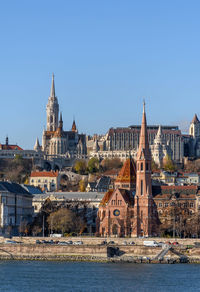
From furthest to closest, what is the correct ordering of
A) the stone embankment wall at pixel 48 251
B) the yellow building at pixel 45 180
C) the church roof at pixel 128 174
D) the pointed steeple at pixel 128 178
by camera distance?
the yellow building at pixel 45 180
the church roof at pixel 128 174
the pointed steeple at pixel 128 178
the stone embankment wall at pixel 48 251

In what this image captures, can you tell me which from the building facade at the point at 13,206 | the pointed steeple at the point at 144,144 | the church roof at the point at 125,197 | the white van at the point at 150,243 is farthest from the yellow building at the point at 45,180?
the white van at the point at 150,243

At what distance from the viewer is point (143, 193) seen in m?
127

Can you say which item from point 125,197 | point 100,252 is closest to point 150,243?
point 100,252

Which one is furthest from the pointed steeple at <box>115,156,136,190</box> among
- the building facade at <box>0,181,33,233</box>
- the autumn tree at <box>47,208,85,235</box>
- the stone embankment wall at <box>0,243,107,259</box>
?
the stone embankment wall at <box>0,243,107,259</box>

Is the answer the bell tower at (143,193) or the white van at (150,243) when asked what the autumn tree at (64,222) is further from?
the white van at (150,243)

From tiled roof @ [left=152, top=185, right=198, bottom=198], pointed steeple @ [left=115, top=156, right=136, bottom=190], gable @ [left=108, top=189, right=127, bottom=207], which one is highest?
pointed steeple @ [left=115, top=156, right=136, bottom=190]

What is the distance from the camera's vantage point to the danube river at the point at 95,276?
266ft

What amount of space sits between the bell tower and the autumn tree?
9210 millimetres

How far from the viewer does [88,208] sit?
486 ft

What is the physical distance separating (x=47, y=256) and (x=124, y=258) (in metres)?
8.52

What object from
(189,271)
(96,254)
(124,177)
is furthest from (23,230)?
(189,271)

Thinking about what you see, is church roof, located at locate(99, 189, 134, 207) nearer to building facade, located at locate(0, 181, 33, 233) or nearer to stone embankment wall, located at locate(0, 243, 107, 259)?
building facade, located at locate(0, 181, 33, 233)

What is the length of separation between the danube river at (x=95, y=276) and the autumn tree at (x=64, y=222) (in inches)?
992

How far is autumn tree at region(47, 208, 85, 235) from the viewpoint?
5007 inches
